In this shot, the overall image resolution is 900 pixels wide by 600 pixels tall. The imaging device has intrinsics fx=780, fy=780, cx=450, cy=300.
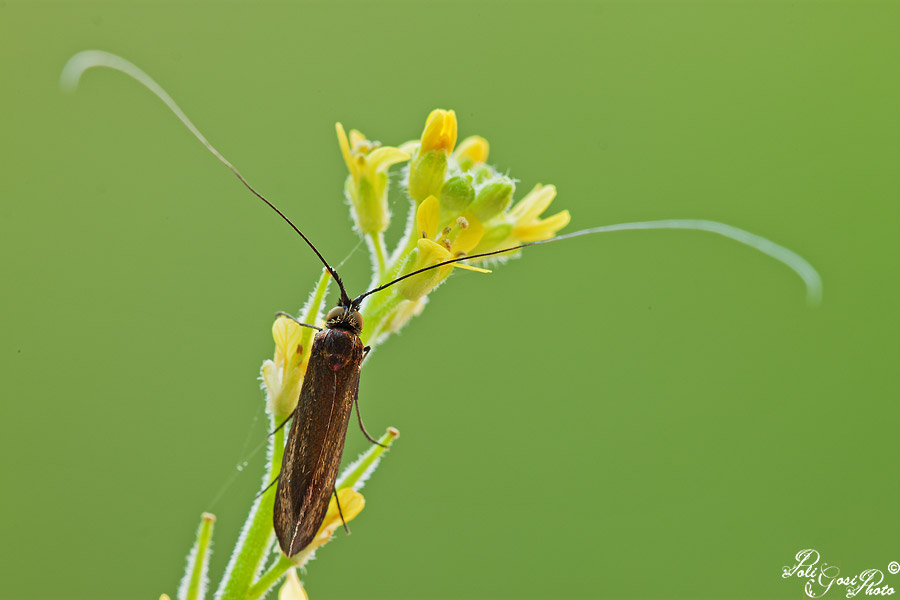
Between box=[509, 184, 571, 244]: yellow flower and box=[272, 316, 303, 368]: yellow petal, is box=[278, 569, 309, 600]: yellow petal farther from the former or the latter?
box=[509, 184, 571, 244]: yellow flower

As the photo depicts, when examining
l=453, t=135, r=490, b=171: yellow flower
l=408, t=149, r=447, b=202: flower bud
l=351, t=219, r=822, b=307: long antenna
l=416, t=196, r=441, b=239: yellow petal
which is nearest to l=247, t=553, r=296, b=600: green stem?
l=351, t=219, r=822, b=307: long antenna

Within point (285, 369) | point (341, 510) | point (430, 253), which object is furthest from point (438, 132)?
point (341, 510)

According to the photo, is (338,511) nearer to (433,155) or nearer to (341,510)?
(341,510)

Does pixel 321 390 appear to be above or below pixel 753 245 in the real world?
below

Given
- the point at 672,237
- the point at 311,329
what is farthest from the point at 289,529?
the point at 672,237

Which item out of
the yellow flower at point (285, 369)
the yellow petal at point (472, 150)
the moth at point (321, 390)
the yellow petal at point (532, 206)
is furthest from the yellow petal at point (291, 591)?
the yellow petal at point (472, 150)
